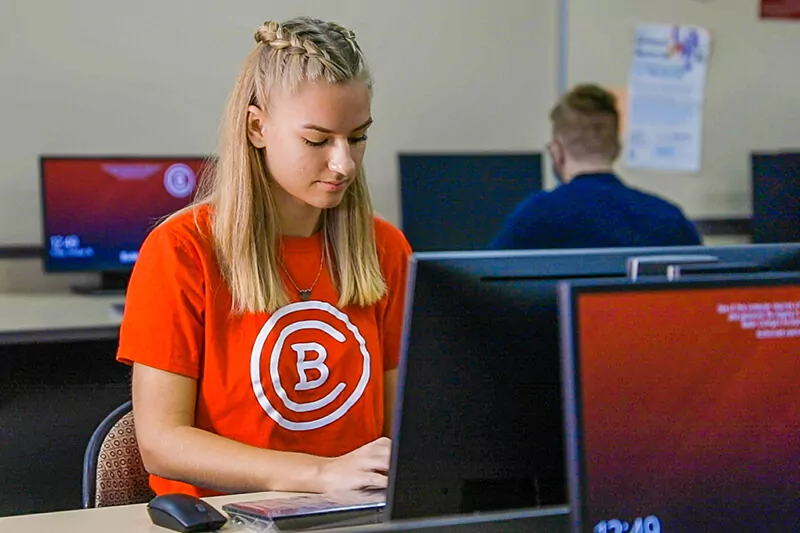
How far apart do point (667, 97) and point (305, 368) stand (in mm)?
2961

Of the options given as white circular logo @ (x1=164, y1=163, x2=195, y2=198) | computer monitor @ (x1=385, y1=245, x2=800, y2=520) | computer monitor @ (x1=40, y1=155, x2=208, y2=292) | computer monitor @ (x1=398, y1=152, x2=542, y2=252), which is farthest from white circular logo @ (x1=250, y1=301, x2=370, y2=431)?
computer monitor @ (x1=398, y1=152, x2=542, y2=252)

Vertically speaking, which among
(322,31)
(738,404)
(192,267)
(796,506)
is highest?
(322,31)

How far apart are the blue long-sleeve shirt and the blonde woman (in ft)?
4.13

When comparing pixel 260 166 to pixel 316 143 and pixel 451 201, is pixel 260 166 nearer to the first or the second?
pixel 316 143

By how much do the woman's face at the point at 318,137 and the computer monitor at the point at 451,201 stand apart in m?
2.03

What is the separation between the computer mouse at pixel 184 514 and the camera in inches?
51.4

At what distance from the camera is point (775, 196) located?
409cm

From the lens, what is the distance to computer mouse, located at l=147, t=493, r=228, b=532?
1306 millimetres

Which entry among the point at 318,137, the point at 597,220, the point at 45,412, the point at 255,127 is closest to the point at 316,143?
the point at 318,137

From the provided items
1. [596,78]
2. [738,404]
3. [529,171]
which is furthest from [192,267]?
[596,78]

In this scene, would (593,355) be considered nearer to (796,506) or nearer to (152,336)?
(796,506)

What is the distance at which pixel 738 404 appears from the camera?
3.47 ft

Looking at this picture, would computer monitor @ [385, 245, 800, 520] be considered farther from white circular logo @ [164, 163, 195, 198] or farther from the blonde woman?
white circular logo @ [164, 163, 195, 198]

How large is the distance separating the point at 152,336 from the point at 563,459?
66 cm
